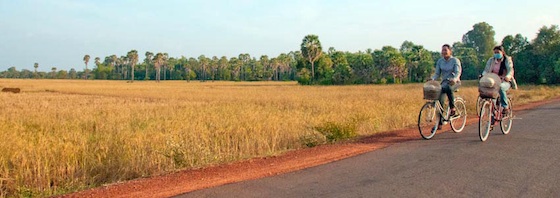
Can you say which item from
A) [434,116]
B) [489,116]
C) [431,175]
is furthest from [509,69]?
[431,175]

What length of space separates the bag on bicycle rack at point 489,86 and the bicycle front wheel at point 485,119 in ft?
0.86

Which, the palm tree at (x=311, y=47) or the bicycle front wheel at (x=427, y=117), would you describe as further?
the palm tree at (x=311, y=47)

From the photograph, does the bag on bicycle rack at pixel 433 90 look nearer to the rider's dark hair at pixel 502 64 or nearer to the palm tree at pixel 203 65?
the rider's dark hair at pixel 502 64

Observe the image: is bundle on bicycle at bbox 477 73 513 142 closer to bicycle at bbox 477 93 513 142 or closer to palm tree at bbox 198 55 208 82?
bicycle at bbox 477 93 513 142

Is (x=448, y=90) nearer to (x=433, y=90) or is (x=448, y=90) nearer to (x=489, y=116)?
(x=433, y=90)

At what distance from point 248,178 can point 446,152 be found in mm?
3724


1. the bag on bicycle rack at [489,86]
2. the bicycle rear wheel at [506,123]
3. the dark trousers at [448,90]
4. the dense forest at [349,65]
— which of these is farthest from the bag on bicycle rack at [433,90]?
the dense forest at [349,65]

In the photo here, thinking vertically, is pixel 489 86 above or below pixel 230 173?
above

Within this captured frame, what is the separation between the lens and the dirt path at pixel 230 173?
499cm

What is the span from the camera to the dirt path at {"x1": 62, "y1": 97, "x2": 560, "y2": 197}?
16.4ft

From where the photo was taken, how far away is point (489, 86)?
8.34 meters

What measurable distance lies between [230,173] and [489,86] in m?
5.79

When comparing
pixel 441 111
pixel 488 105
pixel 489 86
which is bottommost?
pixel 441 111

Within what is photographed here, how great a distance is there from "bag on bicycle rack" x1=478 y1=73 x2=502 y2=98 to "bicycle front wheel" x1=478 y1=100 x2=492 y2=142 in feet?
0.86
